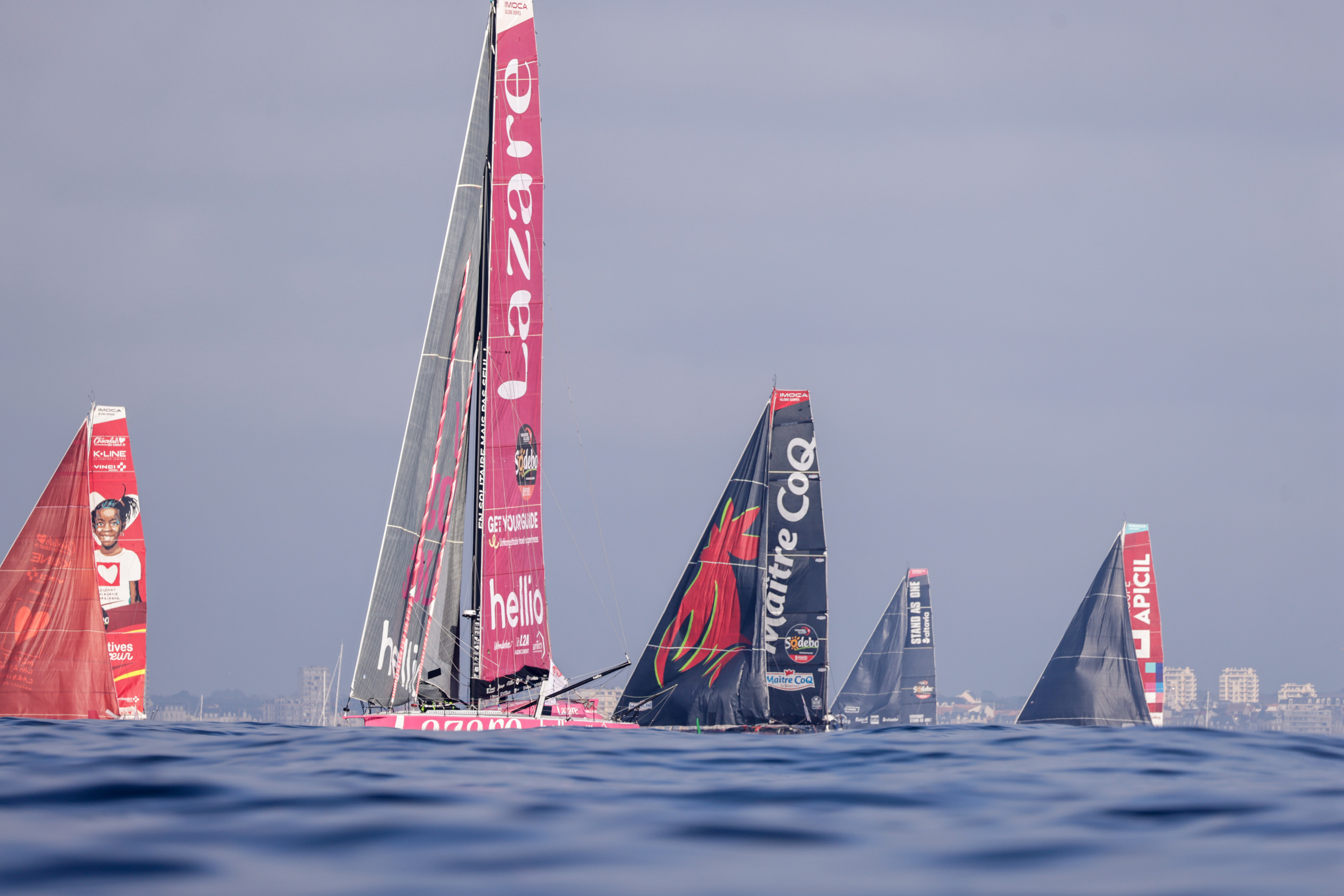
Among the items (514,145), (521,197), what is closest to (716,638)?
(521,197)

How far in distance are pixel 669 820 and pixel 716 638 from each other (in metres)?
25.9

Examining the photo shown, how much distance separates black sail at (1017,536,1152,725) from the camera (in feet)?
154

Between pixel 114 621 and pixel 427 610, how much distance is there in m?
11.6

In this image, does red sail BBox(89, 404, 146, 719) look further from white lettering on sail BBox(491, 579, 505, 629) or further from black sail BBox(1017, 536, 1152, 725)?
black sail BBox(1017, 536, 1152, 725)

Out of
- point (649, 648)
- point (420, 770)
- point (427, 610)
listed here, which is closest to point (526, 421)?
point (427, 610)

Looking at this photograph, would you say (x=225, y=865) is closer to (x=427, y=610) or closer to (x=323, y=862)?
(x=323, y=862)

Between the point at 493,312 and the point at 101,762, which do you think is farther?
the point at 493,312

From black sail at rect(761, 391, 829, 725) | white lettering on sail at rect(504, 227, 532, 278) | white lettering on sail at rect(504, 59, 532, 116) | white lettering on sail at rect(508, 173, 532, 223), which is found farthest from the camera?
black sail at rect(761, 391, 829, 725)

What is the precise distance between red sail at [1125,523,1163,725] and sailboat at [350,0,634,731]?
104ft

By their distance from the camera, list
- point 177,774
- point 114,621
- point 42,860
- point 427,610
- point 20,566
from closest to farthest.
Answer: point 42,860
point 177,774
point 20,566
point 427,610
point 114,621

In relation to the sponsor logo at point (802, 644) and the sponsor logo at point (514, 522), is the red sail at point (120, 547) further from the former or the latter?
the sponsor logo at point (802, 644)

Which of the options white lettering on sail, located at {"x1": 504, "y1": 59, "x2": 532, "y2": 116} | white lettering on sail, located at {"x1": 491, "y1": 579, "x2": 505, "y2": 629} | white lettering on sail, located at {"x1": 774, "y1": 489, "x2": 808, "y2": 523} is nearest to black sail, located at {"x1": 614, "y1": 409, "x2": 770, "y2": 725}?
white lettering on sail, located at {"x1": 774, "y1": 489, "x2": 808, "y2": 523}

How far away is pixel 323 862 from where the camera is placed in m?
4.94

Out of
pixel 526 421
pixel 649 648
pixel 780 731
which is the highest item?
pixel 526 421
